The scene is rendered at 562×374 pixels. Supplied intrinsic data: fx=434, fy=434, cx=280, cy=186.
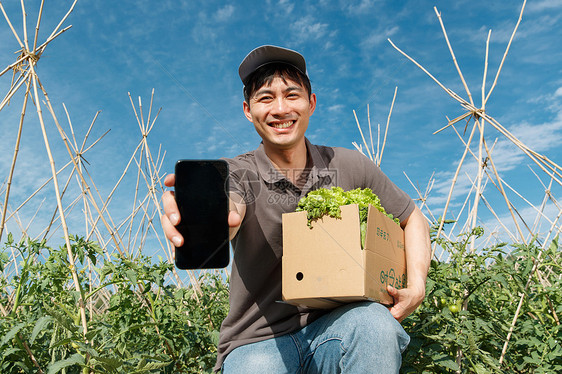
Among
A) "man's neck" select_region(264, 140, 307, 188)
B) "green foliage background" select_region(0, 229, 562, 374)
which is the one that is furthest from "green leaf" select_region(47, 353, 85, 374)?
"man's neck" select_region(264, 140, 307, 188)

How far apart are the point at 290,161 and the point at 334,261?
59 cm

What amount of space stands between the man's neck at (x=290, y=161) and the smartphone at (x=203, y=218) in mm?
779

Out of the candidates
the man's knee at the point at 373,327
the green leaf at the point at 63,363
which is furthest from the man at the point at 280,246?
the green leaf at the point at 63,363

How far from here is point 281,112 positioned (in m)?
1.75

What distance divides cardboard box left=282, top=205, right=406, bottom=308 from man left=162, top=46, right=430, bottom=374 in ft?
0.23

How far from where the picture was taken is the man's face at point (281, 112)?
69.4 inches

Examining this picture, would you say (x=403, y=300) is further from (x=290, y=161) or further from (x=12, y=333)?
(x=12, y=333)

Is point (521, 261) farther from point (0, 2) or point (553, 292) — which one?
point (0, 2)

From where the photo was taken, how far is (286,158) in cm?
186

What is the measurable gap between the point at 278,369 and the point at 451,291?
1.05m

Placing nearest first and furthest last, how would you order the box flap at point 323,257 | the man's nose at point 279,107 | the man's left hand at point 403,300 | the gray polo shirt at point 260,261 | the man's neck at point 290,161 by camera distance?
the box flap at point 323,257 < the man's left hand at point 403,300 < the gray polo shirt at point 260,261 < the man's nose at point 279,107 < the man's neck at point 290,161

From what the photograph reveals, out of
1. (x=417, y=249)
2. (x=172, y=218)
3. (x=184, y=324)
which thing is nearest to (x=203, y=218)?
(x=172, y=218)

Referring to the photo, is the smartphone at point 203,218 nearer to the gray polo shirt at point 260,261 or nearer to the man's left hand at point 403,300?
the gray polo shirt at point 260,261

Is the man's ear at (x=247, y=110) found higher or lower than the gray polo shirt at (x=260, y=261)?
higher
